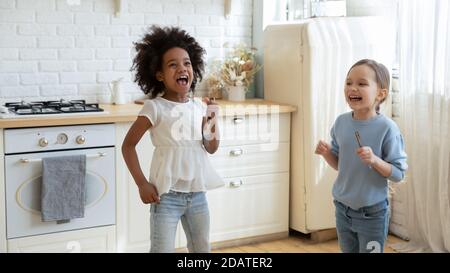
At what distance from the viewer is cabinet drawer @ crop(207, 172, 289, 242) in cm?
347

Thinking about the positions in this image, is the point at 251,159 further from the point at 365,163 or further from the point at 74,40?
the point at 365,163

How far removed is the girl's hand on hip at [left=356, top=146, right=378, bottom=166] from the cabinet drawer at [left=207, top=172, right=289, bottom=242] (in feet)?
4.86

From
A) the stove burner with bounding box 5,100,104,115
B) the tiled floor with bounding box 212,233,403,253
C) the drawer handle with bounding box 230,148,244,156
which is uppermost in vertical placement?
the stove burner with bounding box 5,100,104,115

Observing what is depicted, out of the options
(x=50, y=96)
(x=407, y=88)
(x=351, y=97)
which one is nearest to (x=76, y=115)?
(x=50, y=96)

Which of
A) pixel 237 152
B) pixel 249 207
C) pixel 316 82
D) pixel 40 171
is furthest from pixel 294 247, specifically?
pixel 40 171

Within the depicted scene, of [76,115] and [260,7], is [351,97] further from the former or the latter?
[260,7]

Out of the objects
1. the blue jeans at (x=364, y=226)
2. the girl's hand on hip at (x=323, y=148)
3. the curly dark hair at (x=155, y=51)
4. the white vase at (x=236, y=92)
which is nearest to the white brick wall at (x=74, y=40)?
the white vase at (x=236, y=92)

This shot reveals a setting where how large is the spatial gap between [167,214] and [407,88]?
6.01 feet

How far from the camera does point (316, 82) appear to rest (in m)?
3.46

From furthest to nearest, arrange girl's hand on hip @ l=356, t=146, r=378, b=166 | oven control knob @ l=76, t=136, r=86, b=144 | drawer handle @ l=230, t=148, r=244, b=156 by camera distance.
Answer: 1. drawer handle @ l=230, t=148, r=244, b=156
2. oven control knob @ l=76, t=136, r=86, b=144
3. girl's hand on hip @ l=356, t=146, r=378, b=166

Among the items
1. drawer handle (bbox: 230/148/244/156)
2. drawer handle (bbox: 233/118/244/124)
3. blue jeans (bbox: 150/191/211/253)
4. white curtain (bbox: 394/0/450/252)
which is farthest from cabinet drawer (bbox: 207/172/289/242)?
blue jeans (bbox: 150/191/211/253)

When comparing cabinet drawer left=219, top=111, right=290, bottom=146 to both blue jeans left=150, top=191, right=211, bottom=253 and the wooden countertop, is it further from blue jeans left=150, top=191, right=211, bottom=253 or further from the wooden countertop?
blue jeans left=150, top=191, right=211, bottom=253

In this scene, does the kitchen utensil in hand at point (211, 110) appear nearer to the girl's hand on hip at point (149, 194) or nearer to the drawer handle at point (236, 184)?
the girl's hand on hip at point (149, 194)

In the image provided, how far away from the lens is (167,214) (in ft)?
6.89
